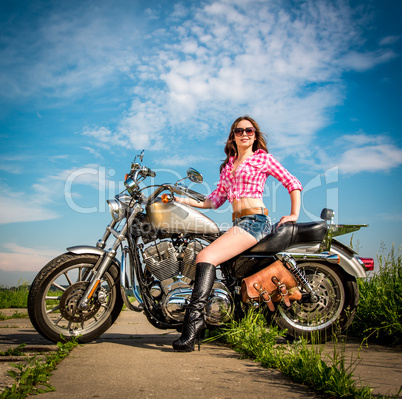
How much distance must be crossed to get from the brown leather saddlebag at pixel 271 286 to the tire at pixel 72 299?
1.13 metres

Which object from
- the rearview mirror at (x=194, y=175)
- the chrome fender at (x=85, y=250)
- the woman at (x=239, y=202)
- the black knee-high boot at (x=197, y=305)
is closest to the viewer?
the black knee-high boot at (x=197, y=305)

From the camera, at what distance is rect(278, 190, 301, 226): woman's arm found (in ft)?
10.5

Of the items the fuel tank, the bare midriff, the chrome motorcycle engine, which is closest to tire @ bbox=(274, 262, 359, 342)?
the chrome motorcycle engine

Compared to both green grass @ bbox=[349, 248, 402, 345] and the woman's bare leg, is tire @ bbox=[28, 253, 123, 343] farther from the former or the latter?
green grass @ bbox=[349, 248, 402, 345]

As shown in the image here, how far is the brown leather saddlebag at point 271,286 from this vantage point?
308cm

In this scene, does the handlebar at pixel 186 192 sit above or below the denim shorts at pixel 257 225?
above

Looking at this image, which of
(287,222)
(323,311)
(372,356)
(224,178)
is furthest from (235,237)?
(372,356)

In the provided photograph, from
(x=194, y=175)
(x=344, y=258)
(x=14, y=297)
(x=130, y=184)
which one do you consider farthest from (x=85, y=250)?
(x=14, y=297)

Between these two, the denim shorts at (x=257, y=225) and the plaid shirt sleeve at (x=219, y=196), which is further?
the plaid shirt sleeve at (x=219, y=196)

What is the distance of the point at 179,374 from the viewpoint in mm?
2146

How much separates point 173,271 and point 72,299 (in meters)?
0.86

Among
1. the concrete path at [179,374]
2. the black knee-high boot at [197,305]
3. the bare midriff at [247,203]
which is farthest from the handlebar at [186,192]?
the concrete path at [179,374]

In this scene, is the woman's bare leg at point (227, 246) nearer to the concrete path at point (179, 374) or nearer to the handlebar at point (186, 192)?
the handlebar at point (186, 192)

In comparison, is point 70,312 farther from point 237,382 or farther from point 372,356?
point 372,356
